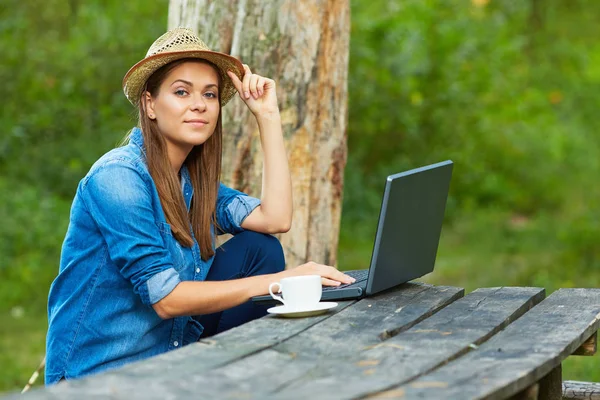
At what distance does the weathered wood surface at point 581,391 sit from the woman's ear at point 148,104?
1.92 metres

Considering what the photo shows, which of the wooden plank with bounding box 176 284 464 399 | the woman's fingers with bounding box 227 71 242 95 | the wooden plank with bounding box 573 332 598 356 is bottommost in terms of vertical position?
the wooden plank with bounding box 573 332 598 356

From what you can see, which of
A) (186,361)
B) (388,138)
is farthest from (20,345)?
(388,138)

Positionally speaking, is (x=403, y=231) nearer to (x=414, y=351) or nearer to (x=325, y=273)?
(x=325, y=273)

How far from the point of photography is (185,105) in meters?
3.41

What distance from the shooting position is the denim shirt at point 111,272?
3.02 metres

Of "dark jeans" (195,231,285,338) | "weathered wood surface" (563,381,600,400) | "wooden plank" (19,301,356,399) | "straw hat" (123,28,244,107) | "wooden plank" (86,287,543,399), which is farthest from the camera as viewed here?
"weathered wood surface" (563,381,600,400)

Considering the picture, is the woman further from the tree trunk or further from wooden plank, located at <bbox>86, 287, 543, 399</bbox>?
the tree trunk

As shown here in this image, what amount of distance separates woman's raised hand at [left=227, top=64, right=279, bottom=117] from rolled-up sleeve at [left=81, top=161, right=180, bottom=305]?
800 mm

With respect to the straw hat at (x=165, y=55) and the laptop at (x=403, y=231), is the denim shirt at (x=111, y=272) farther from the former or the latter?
the laptop at (x=403, y=231)

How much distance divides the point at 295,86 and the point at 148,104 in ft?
3.60

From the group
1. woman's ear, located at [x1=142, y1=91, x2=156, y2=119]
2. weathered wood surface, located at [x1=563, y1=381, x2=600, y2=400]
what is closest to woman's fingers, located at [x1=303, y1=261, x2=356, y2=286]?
woman's ear, located at [x1=142, y1=91, x2=156, y2=119]

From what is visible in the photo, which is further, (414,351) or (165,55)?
(165,55)

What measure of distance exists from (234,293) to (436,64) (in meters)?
8.29

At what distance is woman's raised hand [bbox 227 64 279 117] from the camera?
3.79 meters
